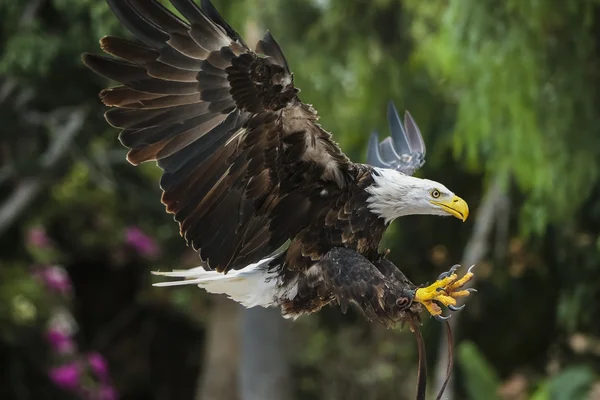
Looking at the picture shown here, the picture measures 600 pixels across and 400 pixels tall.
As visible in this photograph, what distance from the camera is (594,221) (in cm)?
586

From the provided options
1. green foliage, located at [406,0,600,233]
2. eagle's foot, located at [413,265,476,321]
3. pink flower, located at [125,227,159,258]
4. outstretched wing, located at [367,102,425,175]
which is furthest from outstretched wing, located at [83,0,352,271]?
pink flower, located at [125,227,159,258]

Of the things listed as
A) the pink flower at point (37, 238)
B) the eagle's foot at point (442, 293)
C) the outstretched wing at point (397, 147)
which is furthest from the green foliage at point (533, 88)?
the pink flower at point (37, 238)

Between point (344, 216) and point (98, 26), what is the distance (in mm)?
2850

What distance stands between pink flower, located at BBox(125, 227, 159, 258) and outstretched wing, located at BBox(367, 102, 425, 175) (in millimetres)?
5360

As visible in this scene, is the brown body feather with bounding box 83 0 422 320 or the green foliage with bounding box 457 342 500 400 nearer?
the brown body feather with bounding box 83 0 422 320

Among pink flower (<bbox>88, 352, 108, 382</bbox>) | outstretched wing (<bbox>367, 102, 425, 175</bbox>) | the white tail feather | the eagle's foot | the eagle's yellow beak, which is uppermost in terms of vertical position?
the eagle's yellow beak

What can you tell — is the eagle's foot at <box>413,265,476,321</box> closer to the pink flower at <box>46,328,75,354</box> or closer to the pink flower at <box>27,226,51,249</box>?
the pink flower at <box>27,226,51,249</box>

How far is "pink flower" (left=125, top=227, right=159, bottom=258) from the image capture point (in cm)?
831

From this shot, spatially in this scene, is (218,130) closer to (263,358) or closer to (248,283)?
(248,283)

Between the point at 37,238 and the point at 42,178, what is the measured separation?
1.65m

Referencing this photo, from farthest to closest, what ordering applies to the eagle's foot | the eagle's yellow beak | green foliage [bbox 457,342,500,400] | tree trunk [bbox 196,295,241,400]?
tree trunk [bbox 196,295,241,400]
green foliage [bbox 457,342,500,400]
the eagle's yellow beak
the eagle's foot

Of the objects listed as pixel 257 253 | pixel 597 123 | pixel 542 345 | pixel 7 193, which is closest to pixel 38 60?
pixel 7 193

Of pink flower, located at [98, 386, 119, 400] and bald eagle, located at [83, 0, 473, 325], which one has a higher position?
bald eagle, located at [83, 0, 473, 325]

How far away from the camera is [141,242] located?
8.31m
